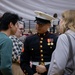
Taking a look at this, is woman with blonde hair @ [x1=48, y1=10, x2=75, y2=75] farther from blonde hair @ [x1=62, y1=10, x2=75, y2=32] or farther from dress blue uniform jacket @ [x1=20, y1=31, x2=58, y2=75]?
dress blue uniform jacket @ [x1=20, y1=31, x2=58, y2=75]

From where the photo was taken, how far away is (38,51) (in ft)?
7.33

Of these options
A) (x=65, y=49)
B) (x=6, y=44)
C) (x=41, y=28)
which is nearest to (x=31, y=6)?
(x=41, y=28)

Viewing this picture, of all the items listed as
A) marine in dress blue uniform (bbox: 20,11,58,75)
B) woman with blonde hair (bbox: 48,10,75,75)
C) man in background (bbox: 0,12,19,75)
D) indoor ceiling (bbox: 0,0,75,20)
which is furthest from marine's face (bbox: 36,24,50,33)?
indoor ceiling (bbox: 0,0,75,20)

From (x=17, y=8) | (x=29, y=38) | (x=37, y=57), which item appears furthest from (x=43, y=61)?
(x=17, y=8)

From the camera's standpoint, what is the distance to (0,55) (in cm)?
187

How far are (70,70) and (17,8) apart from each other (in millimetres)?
2935

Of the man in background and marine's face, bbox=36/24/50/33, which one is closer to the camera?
the man in background

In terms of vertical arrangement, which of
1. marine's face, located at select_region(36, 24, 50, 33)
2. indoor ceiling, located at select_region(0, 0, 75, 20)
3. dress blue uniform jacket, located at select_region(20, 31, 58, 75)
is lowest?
dress blue uniform jacket, located at select_region(20, 31, 58, 75)

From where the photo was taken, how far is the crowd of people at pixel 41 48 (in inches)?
69.8

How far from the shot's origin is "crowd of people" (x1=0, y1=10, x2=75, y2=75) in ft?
5.82

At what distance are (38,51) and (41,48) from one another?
4cm

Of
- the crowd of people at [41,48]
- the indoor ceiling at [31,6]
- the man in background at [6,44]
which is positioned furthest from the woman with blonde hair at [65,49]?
the indoor ceiling at [31,6]

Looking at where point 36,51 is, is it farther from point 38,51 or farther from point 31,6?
point 31,6

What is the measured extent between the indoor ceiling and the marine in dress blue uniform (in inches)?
89.1
